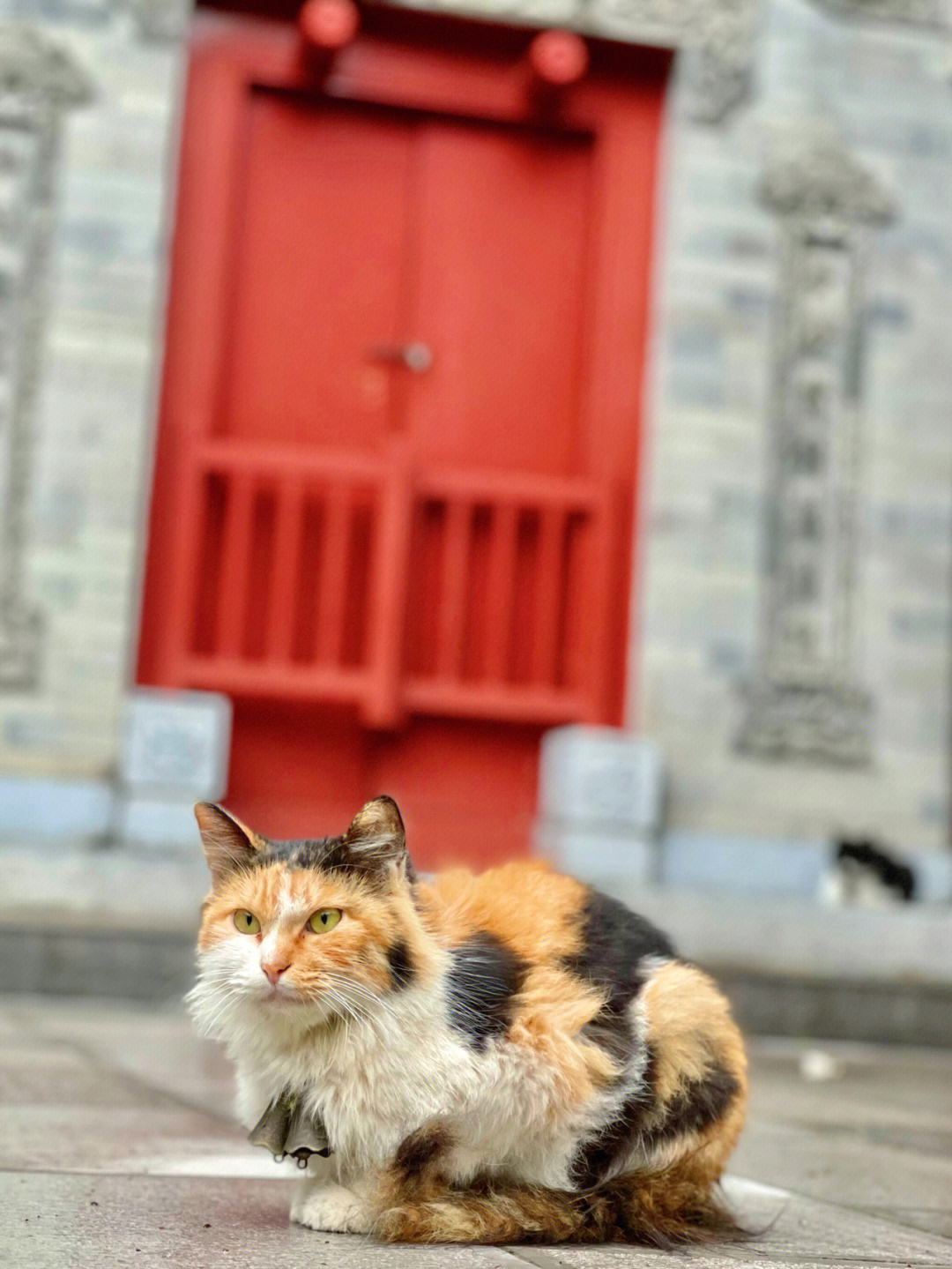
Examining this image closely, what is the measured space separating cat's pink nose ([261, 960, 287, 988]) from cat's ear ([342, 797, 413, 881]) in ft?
0.54

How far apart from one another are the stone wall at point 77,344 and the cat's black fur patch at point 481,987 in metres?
4.81

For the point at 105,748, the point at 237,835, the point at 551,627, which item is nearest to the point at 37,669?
the point at 105,748

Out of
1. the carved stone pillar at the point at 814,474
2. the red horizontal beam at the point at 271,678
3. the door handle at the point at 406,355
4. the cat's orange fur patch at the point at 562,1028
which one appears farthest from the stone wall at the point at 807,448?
the cat's orange fur patch at the point at 562,1028

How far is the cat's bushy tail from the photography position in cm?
214

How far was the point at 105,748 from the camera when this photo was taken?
6.81 m

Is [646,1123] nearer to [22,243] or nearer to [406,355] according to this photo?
[406,355]

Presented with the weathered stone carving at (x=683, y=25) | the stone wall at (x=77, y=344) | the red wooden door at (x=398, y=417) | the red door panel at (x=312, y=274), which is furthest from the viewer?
the red door panel at (x=312, y=274)

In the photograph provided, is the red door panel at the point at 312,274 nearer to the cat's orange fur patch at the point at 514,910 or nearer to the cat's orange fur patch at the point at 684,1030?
the cat's orange fur patch at the point at 514,910

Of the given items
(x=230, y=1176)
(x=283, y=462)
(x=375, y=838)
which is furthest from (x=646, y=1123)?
(x=283, y=462)

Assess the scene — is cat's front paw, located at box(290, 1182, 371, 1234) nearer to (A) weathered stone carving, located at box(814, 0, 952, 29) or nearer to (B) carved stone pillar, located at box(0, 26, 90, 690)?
(B) carved stone pillar, located at box(0, 26, 90, 690)

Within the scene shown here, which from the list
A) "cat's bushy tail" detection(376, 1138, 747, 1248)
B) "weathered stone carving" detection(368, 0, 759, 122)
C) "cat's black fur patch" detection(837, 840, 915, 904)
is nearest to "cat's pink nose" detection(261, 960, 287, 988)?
"cat's bushy tail" detection(376, 1138, 747, 1248)

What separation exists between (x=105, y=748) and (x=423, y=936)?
15.9ft

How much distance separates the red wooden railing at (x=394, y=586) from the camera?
7000 mm

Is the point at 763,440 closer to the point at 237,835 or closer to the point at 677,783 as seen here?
the point at 677,783
